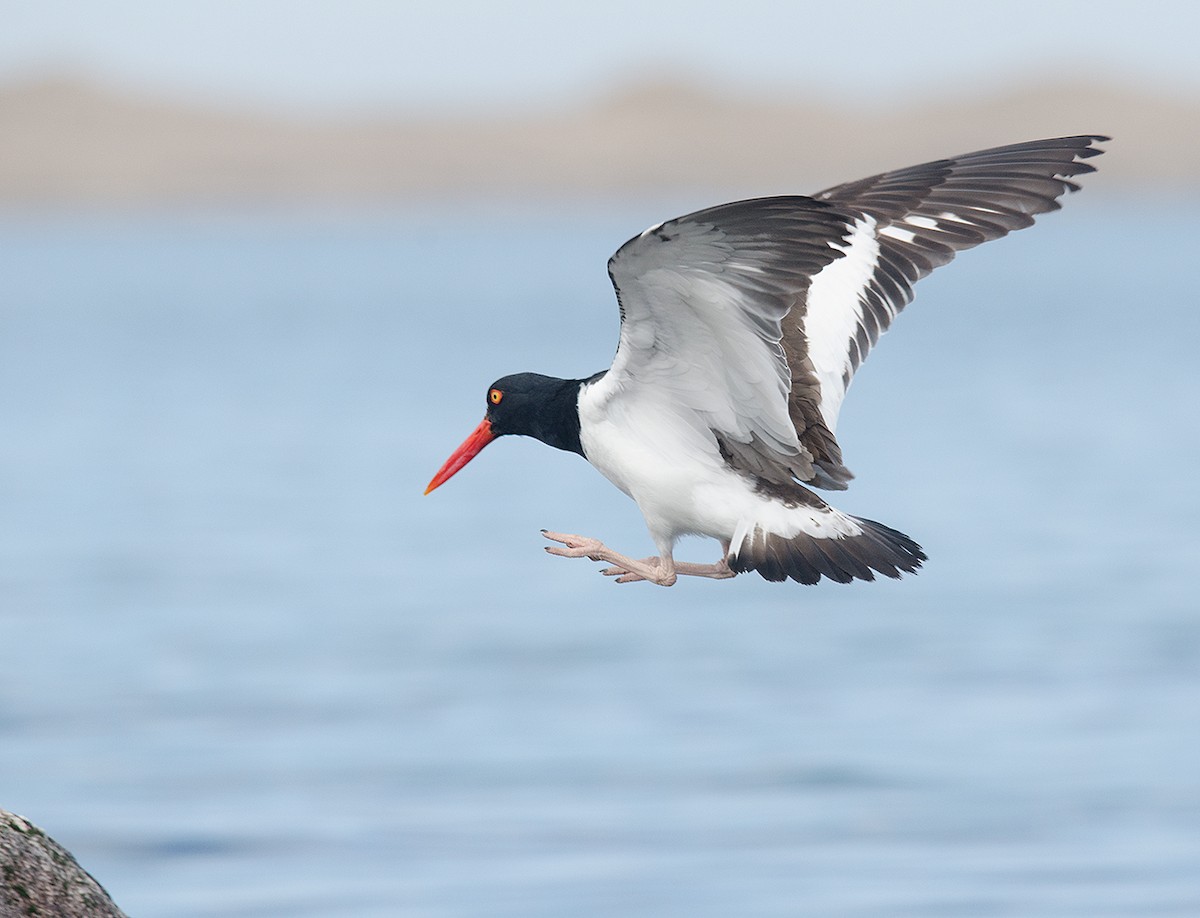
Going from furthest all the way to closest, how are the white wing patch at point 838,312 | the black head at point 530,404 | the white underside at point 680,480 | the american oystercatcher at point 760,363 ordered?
the white wing patch at point 838,312, the black head at point 530,404, the white underside at point 680,480, the american oystercatcher at point 760,363

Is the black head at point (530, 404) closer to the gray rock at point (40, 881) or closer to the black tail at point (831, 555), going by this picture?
the black tail at point (831, 555)

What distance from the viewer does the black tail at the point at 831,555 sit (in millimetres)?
7094

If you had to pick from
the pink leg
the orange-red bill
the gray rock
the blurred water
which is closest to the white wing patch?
the pink leg

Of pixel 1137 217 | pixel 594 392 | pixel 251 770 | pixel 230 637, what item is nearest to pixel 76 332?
pixel 230 637

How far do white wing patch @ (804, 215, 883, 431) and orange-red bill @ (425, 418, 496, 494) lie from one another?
53.1 inches

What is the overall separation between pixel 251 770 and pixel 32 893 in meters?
6.98

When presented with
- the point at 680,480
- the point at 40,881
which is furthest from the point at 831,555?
the point at 40,881

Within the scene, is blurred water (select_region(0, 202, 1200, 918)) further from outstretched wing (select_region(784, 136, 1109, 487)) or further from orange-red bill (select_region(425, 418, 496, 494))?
outstretched wing (select_region(784, 136, 1109, 487))

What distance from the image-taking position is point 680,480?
23.9ft

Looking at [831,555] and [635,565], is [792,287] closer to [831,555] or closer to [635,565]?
[831,555]

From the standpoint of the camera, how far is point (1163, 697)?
13773mm

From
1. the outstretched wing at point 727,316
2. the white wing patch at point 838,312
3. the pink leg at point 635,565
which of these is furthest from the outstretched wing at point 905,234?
the pink leg at point 635,565

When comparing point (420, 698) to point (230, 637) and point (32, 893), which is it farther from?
point (32, 893)

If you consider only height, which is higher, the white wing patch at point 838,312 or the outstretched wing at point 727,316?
the white wing patch at point 838,312
